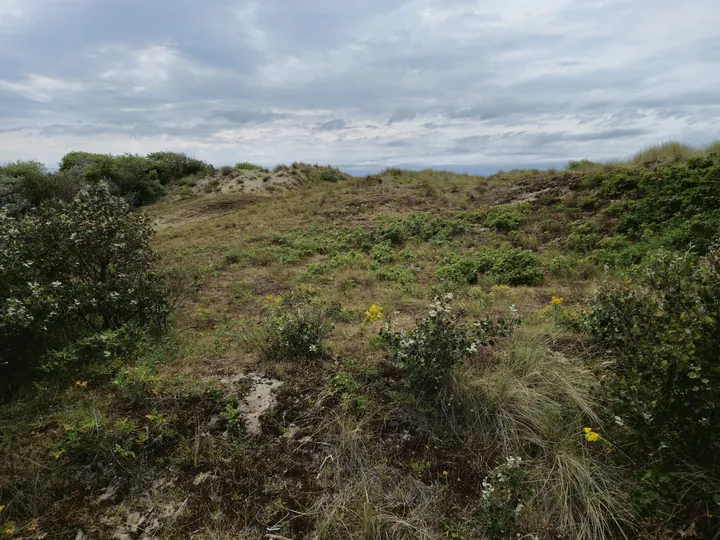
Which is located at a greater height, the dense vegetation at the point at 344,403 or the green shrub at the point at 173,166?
the green shrub at the point at 173,166

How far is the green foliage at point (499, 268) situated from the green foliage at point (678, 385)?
445 centimetres

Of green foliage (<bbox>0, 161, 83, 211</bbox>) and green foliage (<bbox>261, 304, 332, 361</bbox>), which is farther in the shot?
green foliage (<bbox>0, 161, 83, 211</bbox>)

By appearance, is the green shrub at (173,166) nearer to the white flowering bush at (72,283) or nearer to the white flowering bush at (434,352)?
the white flowering bush at (72,283)

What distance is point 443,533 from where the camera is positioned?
2.42 m

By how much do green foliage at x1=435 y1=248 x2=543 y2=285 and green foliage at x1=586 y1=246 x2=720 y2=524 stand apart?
4.45m

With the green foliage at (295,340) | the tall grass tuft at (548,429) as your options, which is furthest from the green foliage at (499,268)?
the green foliage at (295,340)

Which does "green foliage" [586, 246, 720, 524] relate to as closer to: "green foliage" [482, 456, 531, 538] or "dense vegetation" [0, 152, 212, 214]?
"green foliage" [482, 456, 531, 538]

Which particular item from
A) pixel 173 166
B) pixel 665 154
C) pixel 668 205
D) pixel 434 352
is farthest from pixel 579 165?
pixel 173 166

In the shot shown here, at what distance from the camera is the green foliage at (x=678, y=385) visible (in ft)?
7.02

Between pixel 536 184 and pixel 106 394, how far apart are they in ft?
42.1

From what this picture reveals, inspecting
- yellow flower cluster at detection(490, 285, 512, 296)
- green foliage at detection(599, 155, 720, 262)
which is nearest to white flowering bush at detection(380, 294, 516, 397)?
yellow flower cluster at detection(490, 285, 512, 296)

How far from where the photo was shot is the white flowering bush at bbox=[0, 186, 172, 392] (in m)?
3.82

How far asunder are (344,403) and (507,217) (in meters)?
8.95

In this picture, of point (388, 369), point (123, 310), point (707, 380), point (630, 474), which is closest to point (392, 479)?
point (388, 369)
